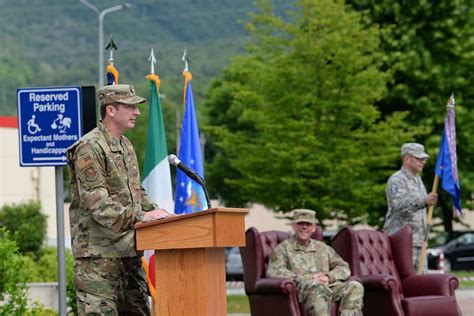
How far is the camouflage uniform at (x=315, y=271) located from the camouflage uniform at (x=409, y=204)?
6.57 ft

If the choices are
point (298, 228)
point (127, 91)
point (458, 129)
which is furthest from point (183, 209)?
point (458, 129)

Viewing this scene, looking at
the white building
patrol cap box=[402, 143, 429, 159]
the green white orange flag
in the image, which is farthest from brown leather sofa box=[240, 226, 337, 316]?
the white building

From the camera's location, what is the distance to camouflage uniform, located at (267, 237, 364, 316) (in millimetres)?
12328

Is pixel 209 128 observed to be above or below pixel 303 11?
below

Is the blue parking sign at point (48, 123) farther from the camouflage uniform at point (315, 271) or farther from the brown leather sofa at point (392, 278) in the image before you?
the brown leather sofa at point (392, 278)

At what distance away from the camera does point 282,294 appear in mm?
12414

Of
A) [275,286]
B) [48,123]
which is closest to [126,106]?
[48,123]

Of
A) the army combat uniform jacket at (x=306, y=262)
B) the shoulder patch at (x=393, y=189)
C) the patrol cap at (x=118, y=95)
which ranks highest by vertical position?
the patrol cap at (x=118, y=95)

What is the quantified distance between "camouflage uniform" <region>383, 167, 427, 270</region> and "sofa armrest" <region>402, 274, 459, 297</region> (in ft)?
2.51

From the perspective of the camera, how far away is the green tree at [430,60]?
34.3 metres

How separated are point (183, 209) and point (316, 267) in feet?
5.01

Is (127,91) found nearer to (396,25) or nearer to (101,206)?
(101,206)

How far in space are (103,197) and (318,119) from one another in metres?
21.1

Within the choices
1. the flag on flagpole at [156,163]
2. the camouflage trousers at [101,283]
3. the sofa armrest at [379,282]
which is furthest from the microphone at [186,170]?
the sofa armrest at [379,282]
